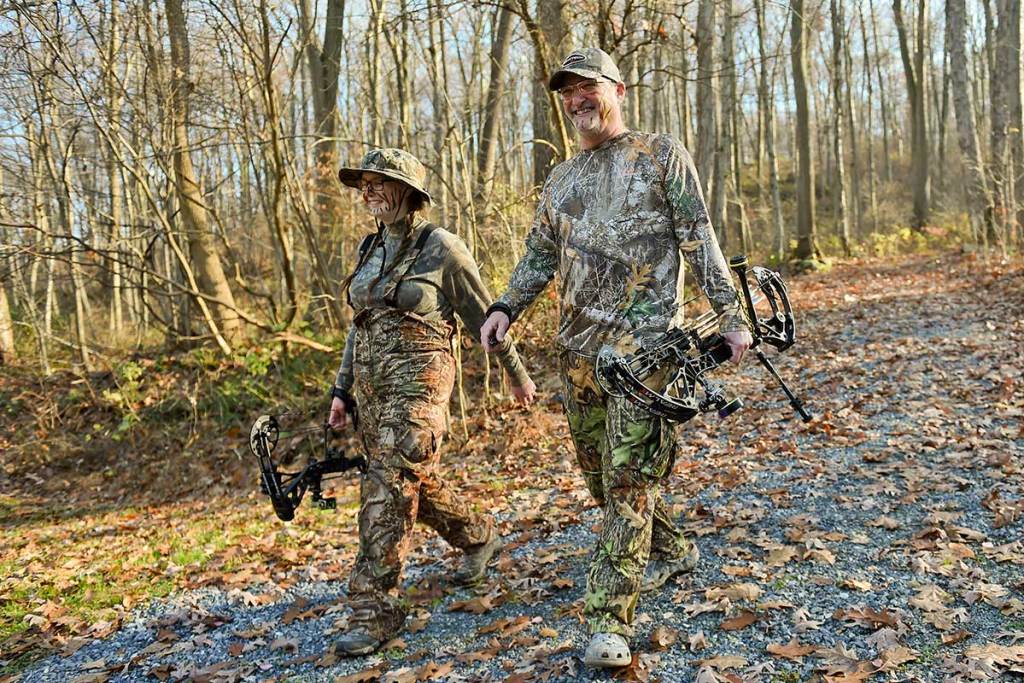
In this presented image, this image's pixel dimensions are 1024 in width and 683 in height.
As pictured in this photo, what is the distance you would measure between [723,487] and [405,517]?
2.78 meters

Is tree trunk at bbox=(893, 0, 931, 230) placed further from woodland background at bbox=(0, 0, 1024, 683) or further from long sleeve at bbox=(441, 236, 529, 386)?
long sleeve at bbox=(441, 236, 529, 386)

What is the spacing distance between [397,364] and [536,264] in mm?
880

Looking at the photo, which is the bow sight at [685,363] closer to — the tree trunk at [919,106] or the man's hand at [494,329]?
the man's hand at [494,329]

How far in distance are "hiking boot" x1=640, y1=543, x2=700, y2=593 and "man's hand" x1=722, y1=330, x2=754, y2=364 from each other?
4.78 feet

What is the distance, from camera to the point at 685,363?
3.20 metres

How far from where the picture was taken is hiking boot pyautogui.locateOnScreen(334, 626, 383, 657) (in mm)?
3791

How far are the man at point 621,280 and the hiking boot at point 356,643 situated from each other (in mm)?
1196

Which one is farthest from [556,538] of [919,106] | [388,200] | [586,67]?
[919,106]

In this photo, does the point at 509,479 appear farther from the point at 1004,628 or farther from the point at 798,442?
the point at 1004,628

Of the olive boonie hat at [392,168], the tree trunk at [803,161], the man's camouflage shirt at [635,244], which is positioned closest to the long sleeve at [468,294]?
the olive boonie hat at [392,168]

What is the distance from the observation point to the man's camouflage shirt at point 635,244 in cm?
323

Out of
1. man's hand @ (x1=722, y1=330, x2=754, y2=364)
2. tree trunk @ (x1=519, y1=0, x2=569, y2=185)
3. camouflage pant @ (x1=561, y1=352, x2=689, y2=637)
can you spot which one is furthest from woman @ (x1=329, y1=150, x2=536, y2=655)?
tree trunk @ (x1=519, y1=0, x2=569, y2=185)

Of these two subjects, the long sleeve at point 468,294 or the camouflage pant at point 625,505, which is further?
the long sleeve at point 468,294

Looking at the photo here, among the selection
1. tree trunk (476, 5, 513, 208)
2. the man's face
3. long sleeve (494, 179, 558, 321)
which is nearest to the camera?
the man's face
